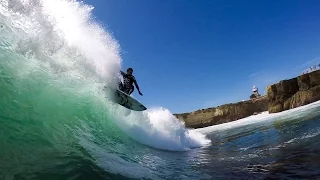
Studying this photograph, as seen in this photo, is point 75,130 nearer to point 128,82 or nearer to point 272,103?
point 128,82

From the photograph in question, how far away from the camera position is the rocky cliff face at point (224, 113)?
61812 mm

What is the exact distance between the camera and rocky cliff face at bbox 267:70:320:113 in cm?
4147

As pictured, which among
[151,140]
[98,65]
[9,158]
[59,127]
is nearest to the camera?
[9,158]

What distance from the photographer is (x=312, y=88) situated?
4125cm

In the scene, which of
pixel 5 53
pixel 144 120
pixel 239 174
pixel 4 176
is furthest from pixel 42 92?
pixel 144 120

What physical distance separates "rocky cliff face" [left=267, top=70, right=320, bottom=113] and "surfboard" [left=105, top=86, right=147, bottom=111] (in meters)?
37.1

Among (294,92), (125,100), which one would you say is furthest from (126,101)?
(294,92)

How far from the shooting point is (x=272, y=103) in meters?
48.2

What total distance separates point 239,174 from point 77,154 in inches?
144

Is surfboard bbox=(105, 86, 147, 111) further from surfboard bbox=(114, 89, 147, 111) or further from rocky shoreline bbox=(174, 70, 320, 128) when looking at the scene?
rocky shoreline bbox=(174, 70, 320, 128)

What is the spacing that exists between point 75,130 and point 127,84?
5.82 meters

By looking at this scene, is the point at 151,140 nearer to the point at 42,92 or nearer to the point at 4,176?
the point at 42,92

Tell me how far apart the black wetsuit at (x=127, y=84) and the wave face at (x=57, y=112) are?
2.72 feet

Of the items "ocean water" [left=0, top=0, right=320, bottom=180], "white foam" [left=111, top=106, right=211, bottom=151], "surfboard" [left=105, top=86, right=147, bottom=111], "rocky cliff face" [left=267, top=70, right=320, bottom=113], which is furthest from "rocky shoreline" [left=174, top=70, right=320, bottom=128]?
"surfboard" [left=105, top=86, right=147, bottom=111]
